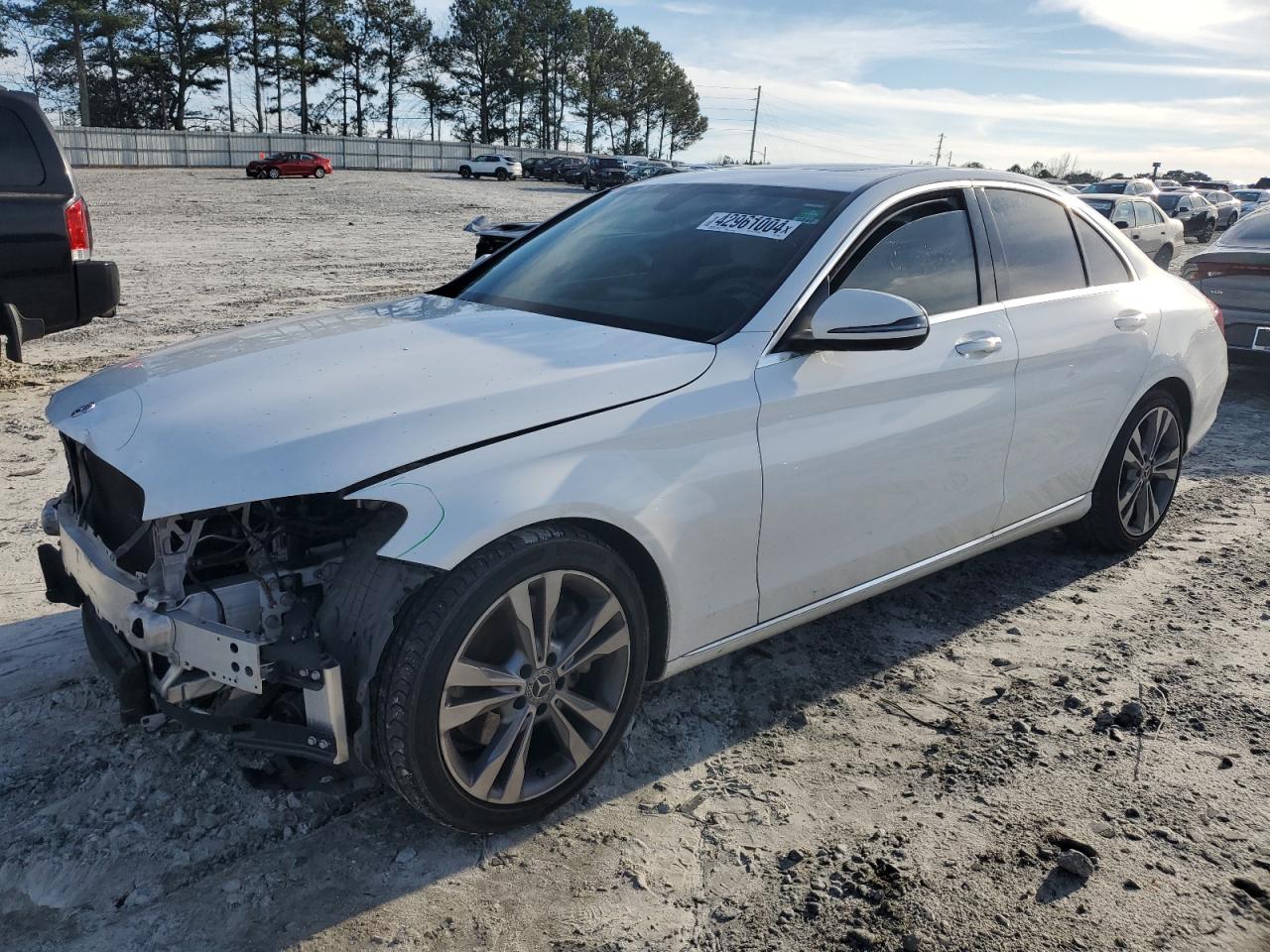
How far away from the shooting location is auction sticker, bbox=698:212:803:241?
137 inches

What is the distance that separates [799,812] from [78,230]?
240 inches

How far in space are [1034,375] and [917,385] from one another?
0.75 meters

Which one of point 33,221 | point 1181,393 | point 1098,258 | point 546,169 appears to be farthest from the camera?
point 546,169

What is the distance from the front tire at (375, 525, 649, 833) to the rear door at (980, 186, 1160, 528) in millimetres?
1925

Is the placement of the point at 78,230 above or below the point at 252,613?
above

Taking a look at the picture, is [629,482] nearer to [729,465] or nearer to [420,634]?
[729,465]

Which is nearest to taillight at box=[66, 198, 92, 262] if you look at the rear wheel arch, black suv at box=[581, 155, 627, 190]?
the rear wheel arch

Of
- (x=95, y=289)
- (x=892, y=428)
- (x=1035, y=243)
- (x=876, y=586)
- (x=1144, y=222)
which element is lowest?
(x=876, y=586)

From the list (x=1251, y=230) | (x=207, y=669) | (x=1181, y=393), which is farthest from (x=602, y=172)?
(x=207, y=669)

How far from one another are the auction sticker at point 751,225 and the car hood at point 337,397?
659 millimetres

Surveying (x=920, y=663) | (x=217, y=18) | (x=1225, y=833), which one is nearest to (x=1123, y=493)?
(x=920, y=663)

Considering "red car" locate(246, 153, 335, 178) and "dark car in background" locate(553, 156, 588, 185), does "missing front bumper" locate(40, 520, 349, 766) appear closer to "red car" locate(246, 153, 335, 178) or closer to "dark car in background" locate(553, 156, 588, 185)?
"red car" locate(246, 153, 335, 178)

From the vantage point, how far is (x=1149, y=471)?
4.83 meters

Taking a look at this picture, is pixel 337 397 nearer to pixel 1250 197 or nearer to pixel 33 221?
pixel 33 221
